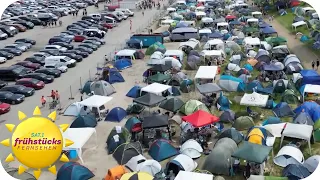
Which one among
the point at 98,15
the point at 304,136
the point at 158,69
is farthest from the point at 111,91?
the point at 98,15

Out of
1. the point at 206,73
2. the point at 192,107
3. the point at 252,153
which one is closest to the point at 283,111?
the point at 192,107

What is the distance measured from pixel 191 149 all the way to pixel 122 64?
17.7 meters

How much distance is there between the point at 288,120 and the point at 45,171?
48.3 feet

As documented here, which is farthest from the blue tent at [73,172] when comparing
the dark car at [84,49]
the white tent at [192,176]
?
the dark car at [84,49]

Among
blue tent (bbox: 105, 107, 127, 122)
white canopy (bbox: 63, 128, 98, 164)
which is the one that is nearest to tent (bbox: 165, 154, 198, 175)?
white canopy (bbox: 63, 128, 98, 164)

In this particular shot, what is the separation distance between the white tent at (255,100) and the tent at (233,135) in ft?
14.8

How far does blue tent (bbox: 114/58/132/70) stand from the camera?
3712 cm

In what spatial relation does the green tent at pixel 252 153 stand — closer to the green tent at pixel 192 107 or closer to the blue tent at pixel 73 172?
the green tent at pixel 192 107

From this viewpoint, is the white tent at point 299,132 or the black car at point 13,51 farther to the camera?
the black car at point 13,51

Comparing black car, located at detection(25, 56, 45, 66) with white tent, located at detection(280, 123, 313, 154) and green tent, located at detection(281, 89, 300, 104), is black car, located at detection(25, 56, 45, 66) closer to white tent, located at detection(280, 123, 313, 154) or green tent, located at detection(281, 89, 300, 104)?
green tent, located at detection(281, 89, 300, 104)

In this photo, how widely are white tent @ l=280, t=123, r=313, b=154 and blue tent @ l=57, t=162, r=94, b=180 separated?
33.7 feet

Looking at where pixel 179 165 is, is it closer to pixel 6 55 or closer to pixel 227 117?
pixel 227 117

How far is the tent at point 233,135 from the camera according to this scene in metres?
21.9

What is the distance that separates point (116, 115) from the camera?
85.4 feet
